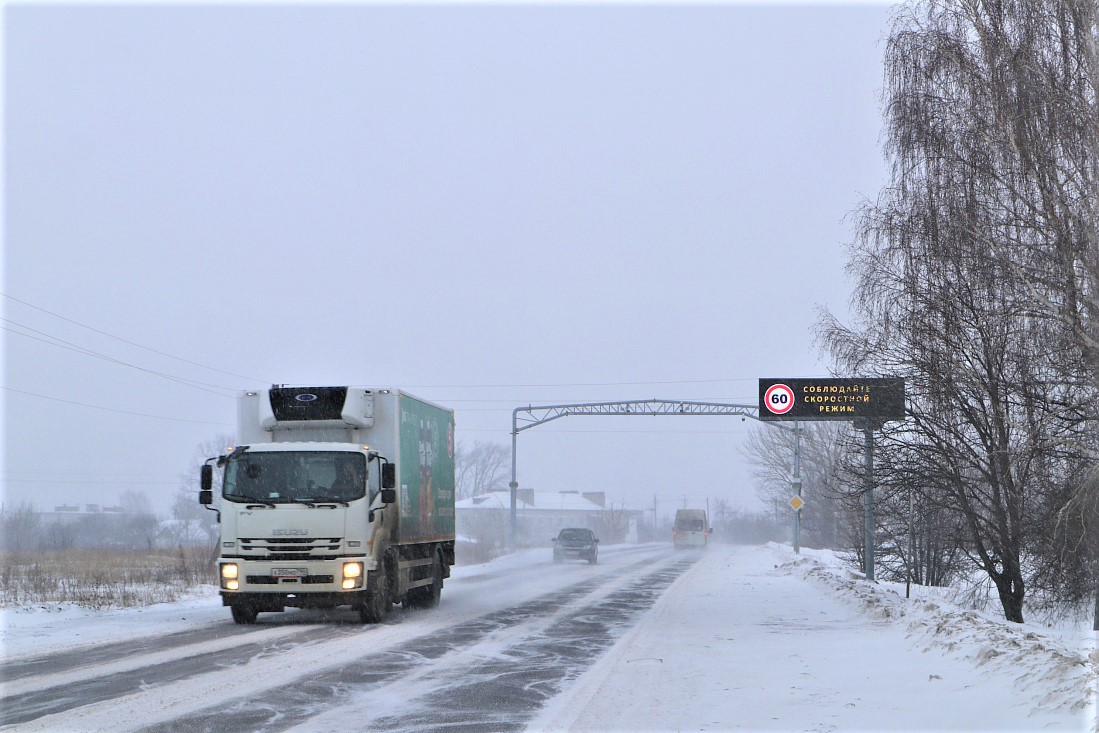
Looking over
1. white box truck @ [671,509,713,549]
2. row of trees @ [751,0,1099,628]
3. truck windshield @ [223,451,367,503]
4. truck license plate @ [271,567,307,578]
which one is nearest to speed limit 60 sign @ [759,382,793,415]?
row of trees @ [751,0,1099,628]

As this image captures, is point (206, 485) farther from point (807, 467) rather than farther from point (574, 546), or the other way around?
point (807, 467)

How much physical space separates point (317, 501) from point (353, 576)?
1.22 m

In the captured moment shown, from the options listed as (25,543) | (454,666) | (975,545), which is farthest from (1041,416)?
(25,543)

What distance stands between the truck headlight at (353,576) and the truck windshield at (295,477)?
97cm

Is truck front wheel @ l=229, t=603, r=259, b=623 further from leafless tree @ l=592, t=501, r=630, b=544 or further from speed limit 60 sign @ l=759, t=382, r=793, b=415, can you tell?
leafless tree @ l=592, t=501, r=630, b=544

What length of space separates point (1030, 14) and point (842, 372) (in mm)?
6729

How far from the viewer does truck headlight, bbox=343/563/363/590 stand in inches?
612

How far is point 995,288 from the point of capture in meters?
16.1

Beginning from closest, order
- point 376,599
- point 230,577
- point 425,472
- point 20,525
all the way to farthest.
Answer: point 230,577 < point 376,599 < point 425,472 < point 20,525

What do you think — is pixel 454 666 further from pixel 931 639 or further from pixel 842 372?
pixel 842 372

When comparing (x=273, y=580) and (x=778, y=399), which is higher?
(x=778, y=399)

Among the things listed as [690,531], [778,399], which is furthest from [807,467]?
[778,399]

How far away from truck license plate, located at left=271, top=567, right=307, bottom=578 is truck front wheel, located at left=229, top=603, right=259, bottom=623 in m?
0.90

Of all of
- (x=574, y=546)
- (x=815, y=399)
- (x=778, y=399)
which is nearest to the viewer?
(x=815, y=399)
